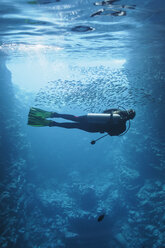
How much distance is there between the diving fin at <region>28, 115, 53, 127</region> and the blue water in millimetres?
4637

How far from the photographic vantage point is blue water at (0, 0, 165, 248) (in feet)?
28.6

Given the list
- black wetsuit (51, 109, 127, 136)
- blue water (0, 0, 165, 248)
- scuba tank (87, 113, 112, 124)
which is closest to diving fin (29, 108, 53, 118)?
black wetsuit (51, 109, 127, 136)

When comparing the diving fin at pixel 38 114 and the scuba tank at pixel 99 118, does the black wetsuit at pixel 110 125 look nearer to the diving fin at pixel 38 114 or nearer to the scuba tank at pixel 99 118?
the scuba tank at pixel 99 118

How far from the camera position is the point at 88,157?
26.7 meters

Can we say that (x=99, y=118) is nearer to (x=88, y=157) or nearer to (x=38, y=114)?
(x=38, y=114)

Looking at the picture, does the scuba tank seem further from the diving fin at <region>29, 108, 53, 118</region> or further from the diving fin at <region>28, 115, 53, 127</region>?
the diving fin at <region>29, 108, 53, 118</region>

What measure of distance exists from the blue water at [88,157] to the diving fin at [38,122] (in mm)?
4637

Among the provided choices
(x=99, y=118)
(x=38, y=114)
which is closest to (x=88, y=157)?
(x=38, y=114)

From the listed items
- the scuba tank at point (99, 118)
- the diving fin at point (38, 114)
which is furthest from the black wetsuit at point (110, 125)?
the diving fin at point (38, 114)

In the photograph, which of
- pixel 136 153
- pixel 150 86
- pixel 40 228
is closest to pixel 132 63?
pixel 150 86

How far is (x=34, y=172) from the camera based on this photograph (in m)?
21.6

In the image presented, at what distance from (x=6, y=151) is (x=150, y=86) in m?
19.1

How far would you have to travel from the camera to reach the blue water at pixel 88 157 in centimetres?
873

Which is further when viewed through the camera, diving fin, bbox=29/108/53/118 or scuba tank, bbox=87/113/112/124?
diving fin, bbox=29/108/53/118
